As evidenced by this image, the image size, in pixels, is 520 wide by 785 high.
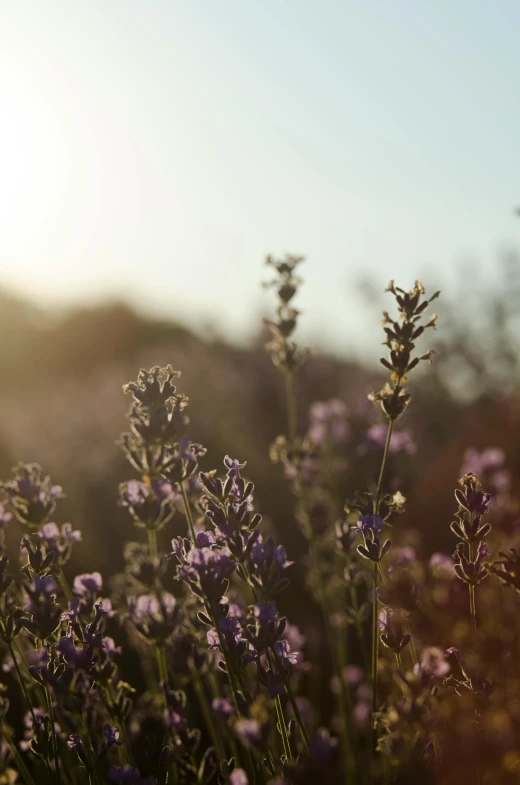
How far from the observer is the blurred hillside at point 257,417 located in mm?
6801

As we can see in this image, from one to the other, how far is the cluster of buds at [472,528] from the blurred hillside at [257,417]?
1492mm

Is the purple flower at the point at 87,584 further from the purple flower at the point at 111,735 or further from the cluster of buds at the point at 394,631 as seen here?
the cluster of buds at the point at 394,631

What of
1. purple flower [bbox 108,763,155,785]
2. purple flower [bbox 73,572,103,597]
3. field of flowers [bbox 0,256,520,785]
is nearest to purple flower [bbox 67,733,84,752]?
field of flowers [bbox 0,256,520,785]

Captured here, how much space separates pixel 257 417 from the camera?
392 inches

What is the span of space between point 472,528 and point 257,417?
26.9ft

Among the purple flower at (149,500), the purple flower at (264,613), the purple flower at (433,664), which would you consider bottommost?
the purple flower at (433,664)

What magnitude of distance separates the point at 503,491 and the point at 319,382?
8.04 metres

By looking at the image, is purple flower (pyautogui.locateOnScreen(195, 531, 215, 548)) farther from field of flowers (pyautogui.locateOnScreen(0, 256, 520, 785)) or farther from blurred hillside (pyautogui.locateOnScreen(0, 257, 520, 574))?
blurred hillside (pyautogui.locateOnScreen(0, 257, 520, 574))

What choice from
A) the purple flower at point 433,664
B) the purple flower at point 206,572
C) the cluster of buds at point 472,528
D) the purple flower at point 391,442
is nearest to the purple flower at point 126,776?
the purple flower at point 206,572

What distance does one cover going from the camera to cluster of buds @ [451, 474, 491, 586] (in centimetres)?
174

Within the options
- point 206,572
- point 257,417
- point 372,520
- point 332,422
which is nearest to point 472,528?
point 372,520

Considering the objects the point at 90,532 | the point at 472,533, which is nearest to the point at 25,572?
the point at 472,533

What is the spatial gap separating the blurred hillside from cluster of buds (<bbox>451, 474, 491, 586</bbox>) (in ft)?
4.90

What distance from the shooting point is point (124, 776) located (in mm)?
1720
